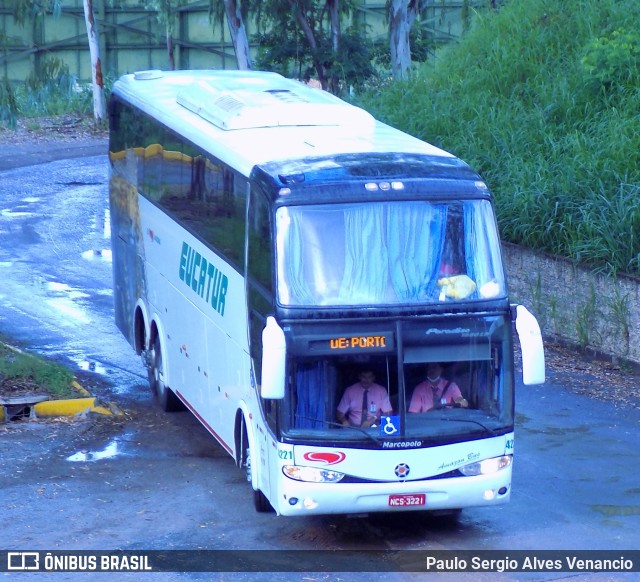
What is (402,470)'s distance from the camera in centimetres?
816

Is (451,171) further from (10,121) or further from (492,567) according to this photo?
(10,121)

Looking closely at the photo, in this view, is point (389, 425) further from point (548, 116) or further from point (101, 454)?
point (548, 116)

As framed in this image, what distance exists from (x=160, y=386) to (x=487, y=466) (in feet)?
17.7

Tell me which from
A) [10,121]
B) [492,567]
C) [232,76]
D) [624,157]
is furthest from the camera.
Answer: [624,157]

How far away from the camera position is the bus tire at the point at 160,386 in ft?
41.4

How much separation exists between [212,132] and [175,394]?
10.4 ft

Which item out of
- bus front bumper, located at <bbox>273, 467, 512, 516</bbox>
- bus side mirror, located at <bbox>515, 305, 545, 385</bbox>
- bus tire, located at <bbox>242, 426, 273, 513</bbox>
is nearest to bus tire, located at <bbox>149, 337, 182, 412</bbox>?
bus tire, located at <bbox>242, 426, 273, 513</bbox>

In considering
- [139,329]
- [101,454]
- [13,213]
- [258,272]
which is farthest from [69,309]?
[258,272]

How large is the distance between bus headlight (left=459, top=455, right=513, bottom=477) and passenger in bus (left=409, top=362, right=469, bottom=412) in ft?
1.54

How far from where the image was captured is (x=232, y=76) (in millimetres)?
13297

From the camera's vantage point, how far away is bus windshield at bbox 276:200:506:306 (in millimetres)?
8250

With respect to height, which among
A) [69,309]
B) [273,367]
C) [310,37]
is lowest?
[69,309]

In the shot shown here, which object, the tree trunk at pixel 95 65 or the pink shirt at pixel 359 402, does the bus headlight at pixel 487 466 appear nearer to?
the pink shirt at pixel 359 402

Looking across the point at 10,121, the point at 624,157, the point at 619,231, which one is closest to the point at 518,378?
the point at 619,231
